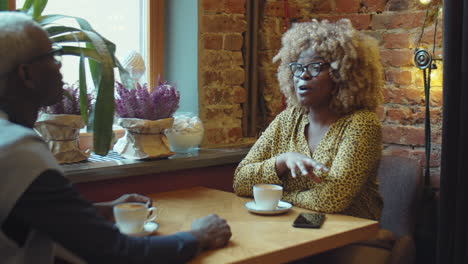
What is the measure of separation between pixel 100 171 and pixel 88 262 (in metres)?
0.83

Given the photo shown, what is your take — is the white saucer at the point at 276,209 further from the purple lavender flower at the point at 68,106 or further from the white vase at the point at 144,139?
the purple lavender flower at the point at 68,106

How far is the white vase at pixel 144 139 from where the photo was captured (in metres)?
2.10

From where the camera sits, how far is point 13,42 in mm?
1172

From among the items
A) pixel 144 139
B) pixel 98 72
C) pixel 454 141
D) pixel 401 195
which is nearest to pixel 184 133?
pixel 144 139

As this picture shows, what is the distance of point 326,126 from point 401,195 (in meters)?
0.46

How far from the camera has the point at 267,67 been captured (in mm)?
2768

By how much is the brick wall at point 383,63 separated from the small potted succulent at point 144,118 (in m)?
0.41

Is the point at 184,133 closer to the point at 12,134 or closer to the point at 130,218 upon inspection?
the point at 130,218

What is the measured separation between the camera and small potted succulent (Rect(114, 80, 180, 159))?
6.88 feet

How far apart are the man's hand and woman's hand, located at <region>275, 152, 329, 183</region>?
44 cm

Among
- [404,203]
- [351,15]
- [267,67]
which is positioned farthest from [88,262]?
[351,15]

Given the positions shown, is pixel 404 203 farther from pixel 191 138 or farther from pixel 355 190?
pixel 191 138

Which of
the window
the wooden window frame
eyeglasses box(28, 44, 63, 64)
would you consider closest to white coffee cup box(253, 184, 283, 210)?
eyeglasses box(28, 44, 63, 64)

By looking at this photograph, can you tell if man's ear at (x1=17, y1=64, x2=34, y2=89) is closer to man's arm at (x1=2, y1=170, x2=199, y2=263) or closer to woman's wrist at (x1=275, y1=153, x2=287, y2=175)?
man's arm at (x1=2, y1=170, x2=199, y2=263)
